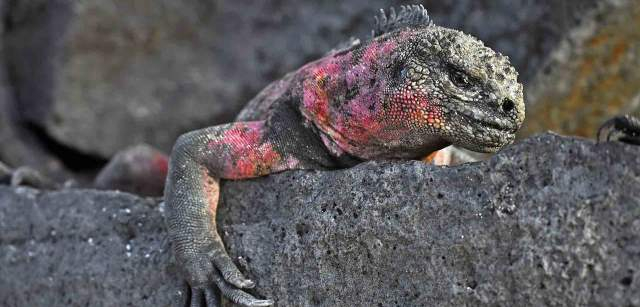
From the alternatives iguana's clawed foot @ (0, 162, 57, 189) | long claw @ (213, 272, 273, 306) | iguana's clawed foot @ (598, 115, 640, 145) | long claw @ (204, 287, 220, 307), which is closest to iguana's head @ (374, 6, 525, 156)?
iguana's clawed foot @ (598, 115, 640, 145)

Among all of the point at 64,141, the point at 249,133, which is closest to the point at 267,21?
the point at 64,141

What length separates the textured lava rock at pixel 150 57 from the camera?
6.18 meters

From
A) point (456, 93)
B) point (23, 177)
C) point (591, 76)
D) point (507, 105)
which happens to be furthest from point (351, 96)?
point (591, 76)

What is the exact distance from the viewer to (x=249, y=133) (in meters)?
3.14

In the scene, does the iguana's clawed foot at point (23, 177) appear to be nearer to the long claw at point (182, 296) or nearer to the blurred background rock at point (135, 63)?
the long claw at point (182, 296)

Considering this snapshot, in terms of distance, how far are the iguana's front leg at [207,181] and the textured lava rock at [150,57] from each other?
300 cm

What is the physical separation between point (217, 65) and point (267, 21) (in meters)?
0.56

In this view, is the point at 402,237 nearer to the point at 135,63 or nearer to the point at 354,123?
the point at 354,123

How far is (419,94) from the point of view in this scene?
2590 millimetres

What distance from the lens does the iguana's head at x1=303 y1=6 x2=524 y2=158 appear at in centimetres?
254

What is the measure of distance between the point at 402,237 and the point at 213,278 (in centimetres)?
78

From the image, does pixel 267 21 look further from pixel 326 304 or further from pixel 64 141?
pixel 326 304

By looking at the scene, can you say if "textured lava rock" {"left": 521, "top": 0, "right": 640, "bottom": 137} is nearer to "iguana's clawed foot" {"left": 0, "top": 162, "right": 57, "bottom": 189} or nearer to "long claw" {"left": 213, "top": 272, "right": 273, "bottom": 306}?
"long claw" {"left": 213, "top": 272, "right": 273, "bottom": 306}

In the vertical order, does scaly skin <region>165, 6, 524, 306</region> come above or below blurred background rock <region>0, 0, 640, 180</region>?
below
